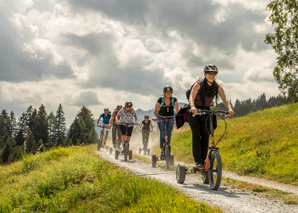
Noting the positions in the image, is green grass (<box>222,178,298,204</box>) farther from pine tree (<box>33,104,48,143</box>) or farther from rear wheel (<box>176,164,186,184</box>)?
pine tree (<box>33,104,48,143</box>)

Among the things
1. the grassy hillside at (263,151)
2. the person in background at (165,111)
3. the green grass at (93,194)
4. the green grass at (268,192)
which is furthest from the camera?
the person in background at (165,111)

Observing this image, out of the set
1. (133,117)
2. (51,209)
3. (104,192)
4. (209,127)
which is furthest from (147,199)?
(133,117)

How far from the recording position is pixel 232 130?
1590 cm

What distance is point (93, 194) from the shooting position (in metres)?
6.29

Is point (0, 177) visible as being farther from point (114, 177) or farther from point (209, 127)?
point (209, 127)

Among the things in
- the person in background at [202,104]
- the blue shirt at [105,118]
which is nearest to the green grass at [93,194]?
the person in background at [202,104]

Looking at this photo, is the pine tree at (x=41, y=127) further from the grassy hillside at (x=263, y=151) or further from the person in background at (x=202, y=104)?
the person in background at (x=202, y=104)

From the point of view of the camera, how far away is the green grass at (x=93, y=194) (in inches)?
178

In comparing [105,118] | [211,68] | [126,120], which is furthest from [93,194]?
[105,118]

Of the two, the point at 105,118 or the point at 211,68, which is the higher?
the point at 211,68

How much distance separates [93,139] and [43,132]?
2889 centimetres

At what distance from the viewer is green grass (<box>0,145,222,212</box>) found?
4.53m

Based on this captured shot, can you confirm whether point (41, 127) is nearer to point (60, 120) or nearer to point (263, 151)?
point (60, 120)

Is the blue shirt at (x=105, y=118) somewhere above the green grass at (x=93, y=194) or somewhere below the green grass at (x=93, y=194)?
above
